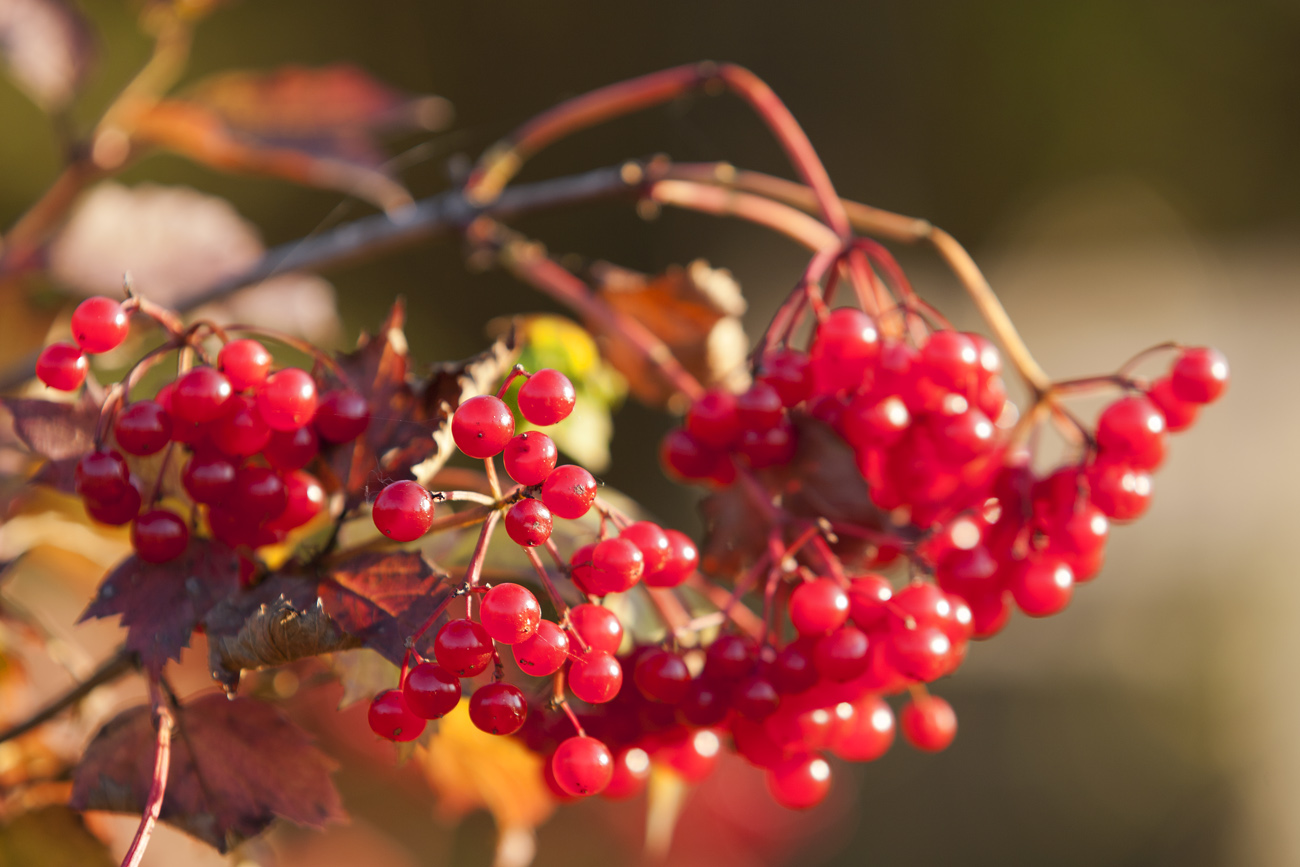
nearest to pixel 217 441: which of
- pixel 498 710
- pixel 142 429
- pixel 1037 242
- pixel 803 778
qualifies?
pixel 142 429

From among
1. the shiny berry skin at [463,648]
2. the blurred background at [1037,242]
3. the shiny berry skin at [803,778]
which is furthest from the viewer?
the blurred background at [1037,242]

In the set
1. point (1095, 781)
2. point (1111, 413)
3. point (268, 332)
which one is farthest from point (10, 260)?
point (1095, 781)

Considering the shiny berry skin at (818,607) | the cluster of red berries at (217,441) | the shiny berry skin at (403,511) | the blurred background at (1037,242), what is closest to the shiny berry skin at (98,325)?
the cluster of red berries at (217,441)

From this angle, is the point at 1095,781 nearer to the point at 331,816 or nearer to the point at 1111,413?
the point at 1111,413

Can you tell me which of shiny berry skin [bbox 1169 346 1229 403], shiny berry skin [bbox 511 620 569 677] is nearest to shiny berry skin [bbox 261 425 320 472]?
shiny berry skin [bbox 511 620 569 677]

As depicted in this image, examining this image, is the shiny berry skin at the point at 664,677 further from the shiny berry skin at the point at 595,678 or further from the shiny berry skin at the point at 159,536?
the shiny berry skin at the point at 159,536

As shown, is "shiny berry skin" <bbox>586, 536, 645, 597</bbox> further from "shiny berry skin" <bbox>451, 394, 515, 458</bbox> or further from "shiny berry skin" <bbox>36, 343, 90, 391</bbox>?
"shiny berry skin" <bbox>36, 343, 90, 391</bbox>
